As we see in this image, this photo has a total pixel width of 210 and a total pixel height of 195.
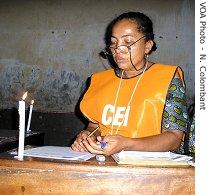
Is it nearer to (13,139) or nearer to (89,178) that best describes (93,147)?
(89,178)

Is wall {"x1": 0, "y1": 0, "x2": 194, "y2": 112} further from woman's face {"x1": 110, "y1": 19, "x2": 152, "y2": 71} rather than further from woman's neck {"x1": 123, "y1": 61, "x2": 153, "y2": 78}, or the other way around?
woman's face {"x1": 110, "y1": 19, "x2": 152, "y2": 71}

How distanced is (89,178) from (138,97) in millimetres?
908

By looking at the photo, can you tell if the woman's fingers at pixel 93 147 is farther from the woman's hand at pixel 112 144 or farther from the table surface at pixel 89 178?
the table surface at pixel 89 178

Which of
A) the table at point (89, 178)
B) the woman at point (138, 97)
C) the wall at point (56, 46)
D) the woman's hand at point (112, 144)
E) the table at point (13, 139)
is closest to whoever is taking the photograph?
the table at point (89, 178)

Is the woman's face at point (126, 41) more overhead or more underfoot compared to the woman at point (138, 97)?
more overhead

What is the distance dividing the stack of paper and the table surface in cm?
4

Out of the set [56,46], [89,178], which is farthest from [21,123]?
[56,46]

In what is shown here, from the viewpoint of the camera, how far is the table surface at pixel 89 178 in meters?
1.17

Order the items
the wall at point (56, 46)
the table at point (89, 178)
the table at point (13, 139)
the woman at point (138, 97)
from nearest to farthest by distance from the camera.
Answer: the table at point (89, 178) → the woman at point (138, 97) → the table at point (13, 139) → the wall at point (56, 46)

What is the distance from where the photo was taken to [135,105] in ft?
6.49

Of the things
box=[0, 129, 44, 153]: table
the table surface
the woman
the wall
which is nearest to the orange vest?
the woman

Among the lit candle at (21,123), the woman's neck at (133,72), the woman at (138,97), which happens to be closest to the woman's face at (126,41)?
the woman at (138,97)

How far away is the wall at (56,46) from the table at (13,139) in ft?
5.04

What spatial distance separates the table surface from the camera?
1168 mm
